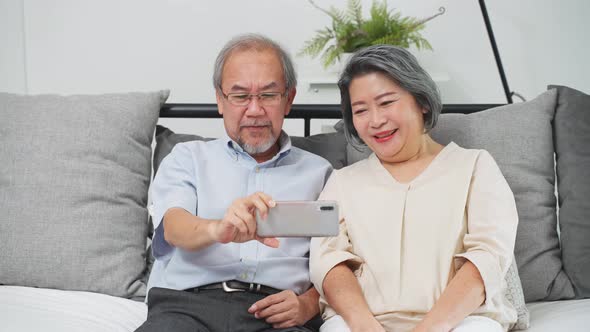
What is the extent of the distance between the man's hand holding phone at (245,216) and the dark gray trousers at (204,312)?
19 cm

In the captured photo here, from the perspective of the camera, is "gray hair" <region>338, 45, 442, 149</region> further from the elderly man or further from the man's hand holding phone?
the man's hand holding phone

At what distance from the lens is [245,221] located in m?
1.12

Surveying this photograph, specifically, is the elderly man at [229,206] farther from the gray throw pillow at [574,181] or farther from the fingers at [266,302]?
the gray throw pillow at [574,181]

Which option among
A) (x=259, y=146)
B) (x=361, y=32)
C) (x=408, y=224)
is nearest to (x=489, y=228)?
(x=408, y=224)

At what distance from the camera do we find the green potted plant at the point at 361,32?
2428 millimetres

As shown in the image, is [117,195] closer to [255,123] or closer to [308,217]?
[255,123]

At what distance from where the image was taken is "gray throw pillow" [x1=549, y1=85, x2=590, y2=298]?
4.82 ft

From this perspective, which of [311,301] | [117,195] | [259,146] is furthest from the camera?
[117,195]

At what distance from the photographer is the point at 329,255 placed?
1293mm

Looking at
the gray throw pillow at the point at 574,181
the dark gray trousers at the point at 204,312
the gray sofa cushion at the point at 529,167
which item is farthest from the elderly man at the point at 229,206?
the gray throw pillow at the point at 574,181

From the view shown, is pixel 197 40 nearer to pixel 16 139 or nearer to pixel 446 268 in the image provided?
pixel 16 139

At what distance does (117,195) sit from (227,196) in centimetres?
34

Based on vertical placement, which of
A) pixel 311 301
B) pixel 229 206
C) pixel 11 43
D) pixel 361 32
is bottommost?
pixel 311 301

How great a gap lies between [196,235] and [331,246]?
30cm
